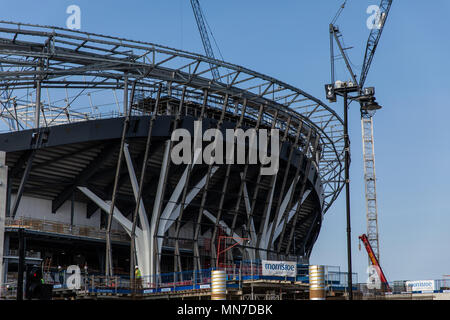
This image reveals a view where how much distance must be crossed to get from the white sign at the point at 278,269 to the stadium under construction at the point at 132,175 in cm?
112

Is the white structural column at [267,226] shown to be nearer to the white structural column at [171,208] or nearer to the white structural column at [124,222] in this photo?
the white structural column at [171,208]

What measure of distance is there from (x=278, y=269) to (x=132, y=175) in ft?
73.5

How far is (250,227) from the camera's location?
7294cm

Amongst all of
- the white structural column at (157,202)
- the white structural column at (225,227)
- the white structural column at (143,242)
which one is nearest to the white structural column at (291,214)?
the white structural column at (225,227)

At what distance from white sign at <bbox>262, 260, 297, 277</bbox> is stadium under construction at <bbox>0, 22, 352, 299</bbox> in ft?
3.68

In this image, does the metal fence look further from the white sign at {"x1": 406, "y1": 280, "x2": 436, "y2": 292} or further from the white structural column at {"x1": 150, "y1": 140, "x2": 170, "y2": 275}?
the white sign at {"x1": 406, "y1": 280, "x2": 436, "y2": 292}

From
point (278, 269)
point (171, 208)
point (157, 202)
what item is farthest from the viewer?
point (171, 208)

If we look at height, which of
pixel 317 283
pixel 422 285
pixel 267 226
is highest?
pixel 267 226

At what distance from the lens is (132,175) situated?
61844 millimetres

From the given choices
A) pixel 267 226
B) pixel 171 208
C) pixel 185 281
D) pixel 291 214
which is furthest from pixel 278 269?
pixel 291 214

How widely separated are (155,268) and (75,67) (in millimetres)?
20340

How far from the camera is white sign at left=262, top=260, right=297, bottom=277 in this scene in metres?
43.4

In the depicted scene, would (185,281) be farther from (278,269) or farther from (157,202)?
(157,202)

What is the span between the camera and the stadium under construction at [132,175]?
186 ft
